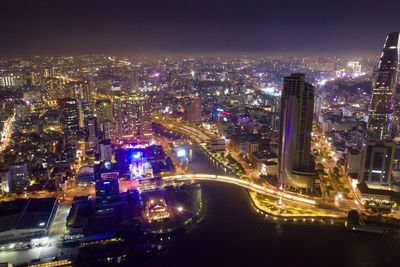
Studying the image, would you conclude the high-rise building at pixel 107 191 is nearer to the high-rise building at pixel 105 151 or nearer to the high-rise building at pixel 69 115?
the high-rise building at pixel 105 151

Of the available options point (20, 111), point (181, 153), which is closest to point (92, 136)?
point (181, 153)

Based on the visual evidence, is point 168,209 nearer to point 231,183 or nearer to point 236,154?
point 231,183

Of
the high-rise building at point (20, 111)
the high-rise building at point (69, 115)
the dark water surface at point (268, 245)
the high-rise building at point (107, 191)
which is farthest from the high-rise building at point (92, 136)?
the dark water surface at point (268, 245)

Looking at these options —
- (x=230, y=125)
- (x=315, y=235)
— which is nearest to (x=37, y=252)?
(x=315, y=235)

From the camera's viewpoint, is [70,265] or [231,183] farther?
[231,183]

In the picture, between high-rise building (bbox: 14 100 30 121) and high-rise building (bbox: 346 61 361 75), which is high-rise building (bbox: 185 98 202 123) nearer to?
high-rise building (bbox: 14 100 30 121)

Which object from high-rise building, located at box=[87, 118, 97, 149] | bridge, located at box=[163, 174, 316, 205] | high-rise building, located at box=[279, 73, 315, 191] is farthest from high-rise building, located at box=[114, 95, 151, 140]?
high-rise building, located at box=[279, 73, 315, 191]
